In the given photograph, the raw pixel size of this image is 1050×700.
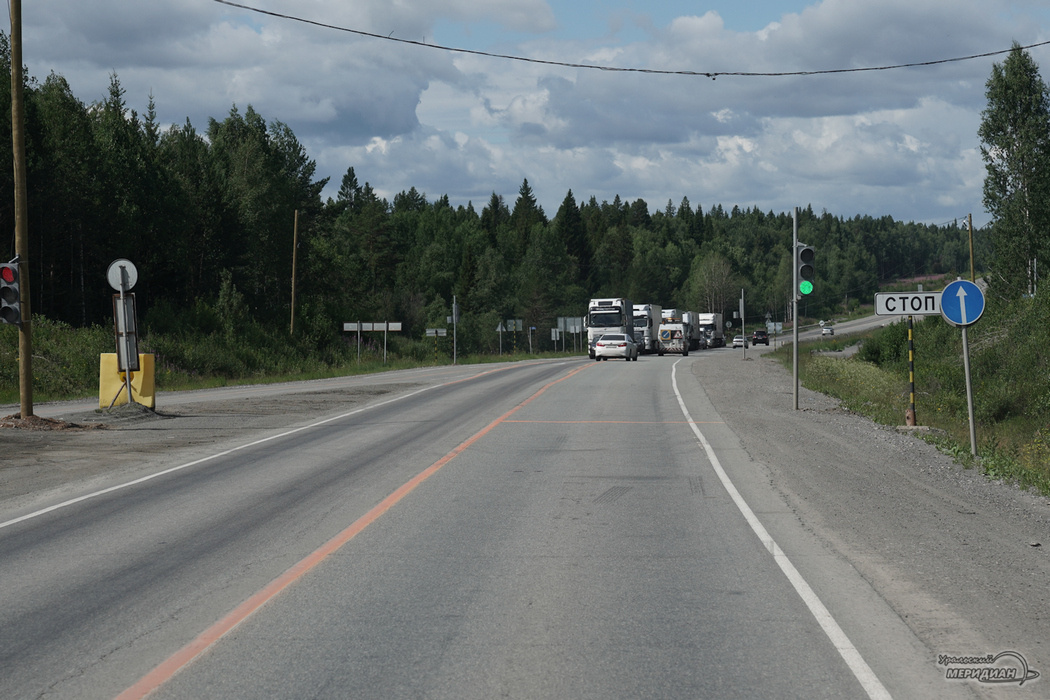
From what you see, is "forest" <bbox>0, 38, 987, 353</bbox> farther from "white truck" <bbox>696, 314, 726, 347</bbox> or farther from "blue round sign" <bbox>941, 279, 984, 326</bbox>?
"blue round sign" <bbox>941, 279, 984, 326</bbox>

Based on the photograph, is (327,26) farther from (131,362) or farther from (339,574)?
(339,574)

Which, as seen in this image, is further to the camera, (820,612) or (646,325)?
(646,325)

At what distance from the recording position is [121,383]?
71.2 feet

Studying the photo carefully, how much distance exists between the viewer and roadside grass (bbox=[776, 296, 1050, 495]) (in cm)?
2069

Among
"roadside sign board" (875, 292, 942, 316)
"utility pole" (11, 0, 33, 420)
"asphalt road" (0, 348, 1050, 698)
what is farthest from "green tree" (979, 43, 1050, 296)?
"utility pole" (11, 0, 33, 420)

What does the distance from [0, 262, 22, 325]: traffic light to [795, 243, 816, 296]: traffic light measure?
16.1 meters

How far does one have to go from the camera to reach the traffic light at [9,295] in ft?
60.3

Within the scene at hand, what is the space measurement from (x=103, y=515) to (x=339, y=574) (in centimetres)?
407

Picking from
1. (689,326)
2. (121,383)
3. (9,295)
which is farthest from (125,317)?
(689,326)

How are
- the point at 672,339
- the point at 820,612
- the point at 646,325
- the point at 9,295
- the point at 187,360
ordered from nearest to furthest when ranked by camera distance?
the point at 820,612 < the point at 9,295 < the point at 187,360 < the point at 646,325 < the point at 672,339

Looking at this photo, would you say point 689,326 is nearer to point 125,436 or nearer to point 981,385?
point 981,385

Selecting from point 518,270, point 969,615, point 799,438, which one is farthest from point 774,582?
point 518,270

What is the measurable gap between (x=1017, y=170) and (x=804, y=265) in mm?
42698

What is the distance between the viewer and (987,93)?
58.8 m
